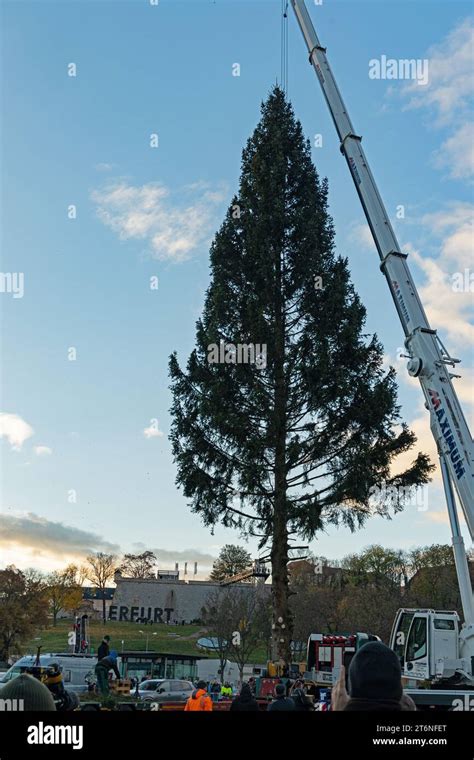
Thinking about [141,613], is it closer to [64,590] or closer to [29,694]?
[64,590]

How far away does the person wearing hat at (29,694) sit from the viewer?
3012 mm

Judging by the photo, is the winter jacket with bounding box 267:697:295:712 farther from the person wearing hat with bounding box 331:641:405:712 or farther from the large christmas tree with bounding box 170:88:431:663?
the large christmas tree with bounding box 170:88:431:663

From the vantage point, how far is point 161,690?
24734mm

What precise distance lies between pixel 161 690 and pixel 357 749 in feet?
80.2

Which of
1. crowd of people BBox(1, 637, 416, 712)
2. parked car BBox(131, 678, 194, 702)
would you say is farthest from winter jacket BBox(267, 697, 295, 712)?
parked car BBox(131, 678, 194, 702)

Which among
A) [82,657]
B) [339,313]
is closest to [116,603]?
[82,657]

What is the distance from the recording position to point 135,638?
83.4 meters

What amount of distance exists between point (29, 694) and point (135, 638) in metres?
85.5

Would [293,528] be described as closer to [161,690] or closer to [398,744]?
[161,690]

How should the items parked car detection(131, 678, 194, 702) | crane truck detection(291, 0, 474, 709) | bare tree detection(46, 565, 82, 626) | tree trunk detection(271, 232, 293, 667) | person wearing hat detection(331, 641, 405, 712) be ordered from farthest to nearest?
bare tree detection(46, 565, 82, 626)
tree trunk detection(271, 232, 293, 667)
parked car detection(131, 678, 194, 702)
crane truck detection(291, 0, 474, 709)
person wearing hat detection(331, 641, 405, 712)

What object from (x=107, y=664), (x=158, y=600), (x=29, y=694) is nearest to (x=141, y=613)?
(x=158, y=600)

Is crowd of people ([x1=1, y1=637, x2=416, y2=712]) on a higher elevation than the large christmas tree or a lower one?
lower

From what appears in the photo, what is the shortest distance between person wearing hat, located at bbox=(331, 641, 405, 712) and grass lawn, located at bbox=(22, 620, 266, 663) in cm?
6971

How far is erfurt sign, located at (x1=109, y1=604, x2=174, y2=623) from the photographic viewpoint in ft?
331
